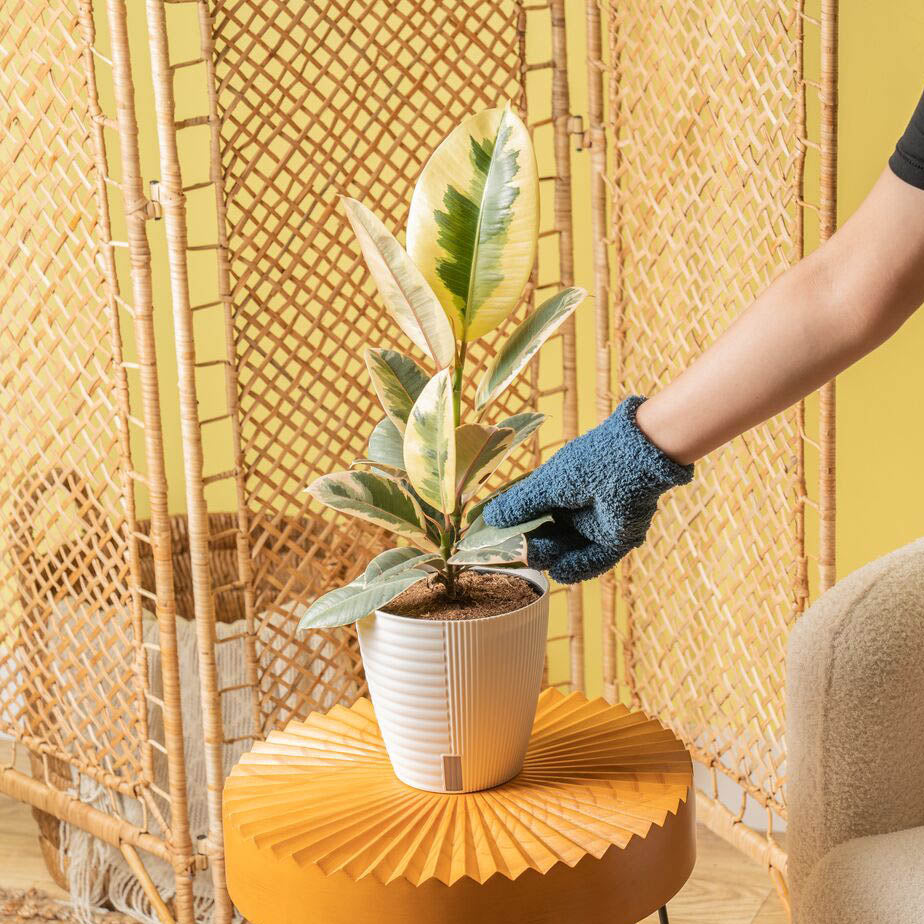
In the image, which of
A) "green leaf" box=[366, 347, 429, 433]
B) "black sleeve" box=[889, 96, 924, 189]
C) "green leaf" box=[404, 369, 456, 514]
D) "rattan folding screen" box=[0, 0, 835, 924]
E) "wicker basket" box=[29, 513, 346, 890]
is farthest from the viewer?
"wicker basket" box=[29, 513, 346, 890]

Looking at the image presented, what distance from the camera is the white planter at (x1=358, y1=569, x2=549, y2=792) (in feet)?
3.61

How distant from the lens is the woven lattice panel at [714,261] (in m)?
1.63

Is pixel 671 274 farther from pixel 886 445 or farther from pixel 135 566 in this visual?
pixel 135 566

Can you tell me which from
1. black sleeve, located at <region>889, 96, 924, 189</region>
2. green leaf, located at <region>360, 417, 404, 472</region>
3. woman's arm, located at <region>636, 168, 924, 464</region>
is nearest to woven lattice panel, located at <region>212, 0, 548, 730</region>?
green leaf, located at <region>360, 417, 404, 472</region>

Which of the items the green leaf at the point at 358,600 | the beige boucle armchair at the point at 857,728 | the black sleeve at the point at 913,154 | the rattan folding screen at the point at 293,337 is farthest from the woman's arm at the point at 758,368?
the rattan folding screen at the point at 293,337

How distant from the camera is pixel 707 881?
2.00m

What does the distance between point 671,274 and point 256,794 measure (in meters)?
0.99

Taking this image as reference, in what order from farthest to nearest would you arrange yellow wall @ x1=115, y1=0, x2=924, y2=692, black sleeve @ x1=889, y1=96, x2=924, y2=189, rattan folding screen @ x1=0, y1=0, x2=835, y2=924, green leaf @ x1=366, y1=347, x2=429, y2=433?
yellow wall @ x1=115, y1=0, x2=924, y2=692 < rattan folding screen @ x1=0, y1=0, x2=835, y2=924 < green leaf @ x1=366, y1=347, x2=429, y2=433 < black sleeve @ x1=889, y1=96, x2=924, y2=189

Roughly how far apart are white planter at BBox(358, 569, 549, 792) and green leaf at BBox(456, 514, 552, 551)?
2.7 inches

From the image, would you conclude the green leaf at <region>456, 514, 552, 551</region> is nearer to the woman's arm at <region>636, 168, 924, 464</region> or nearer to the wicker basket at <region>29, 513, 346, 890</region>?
the woman's arm at <region>636, 168, 924, 464</region>

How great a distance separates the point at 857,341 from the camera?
104 cm

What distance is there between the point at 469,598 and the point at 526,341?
9.9 inches

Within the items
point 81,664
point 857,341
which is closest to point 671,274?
point 857,341

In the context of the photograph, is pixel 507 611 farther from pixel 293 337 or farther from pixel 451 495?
pixel 293 337
